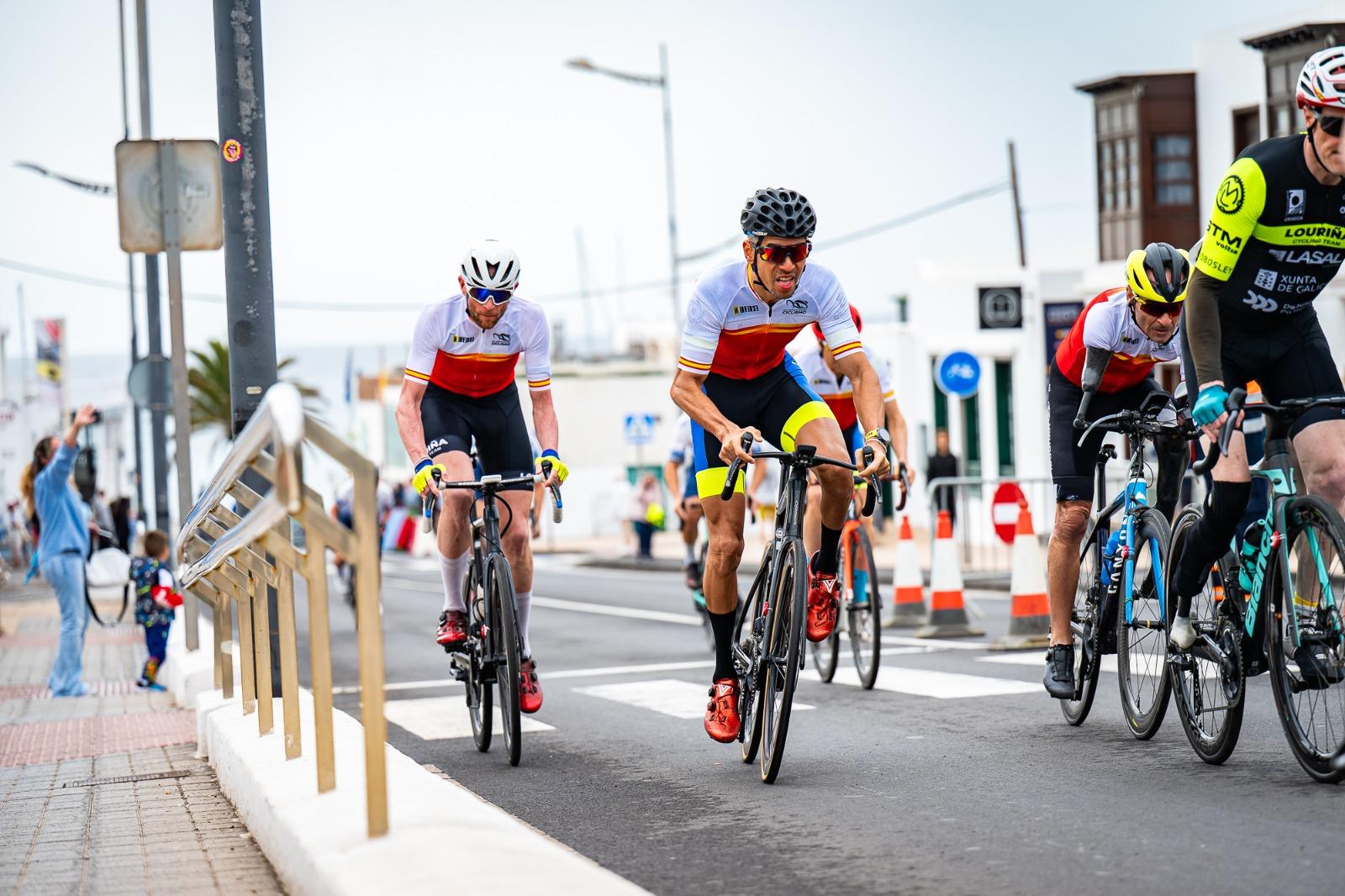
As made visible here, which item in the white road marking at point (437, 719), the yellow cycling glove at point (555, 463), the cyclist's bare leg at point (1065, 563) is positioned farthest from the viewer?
the white road marking at point (437, 719)

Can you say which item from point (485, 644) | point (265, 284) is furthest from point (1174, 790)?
point (265, 284)

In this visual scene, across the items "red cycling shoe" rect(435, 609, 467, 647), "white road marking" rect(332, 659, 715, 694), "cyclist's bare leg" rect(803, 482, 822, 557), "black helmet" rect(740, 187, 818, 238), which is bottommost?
"white road marking" rect(332, 659, 715, 694)

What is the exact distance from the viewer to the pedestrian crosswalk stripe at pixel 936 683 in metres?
9.29

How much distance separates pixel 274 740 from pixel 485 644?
1835 mm

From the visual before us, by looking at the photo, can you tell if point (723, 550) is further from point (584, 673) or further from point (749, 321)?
point (584, 673)

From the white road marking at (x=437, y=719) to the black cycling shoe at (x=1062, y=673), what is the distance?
2.72m

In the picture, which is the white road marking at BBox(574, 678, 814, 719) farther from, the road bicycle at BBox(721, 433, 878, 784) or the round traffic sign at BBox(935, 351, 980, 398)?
the round traffic sign at BBox(935, 351, 980, 398)

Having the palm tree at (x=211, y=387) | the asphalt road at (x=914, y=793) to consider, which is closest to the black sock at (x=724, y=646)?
the asphalt road at (x=914, y=793)

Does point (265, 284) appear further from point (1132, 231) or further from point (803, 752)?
point (1132, 231)

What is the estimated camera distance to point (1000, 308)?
3133cm

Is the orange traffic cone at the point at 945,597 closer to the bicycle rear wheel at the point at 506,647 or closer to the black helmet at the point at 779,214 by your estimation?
the bicycle rear wheel at the point at 506,647

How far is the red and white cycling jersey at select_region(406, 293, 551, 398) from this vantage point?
838 cm

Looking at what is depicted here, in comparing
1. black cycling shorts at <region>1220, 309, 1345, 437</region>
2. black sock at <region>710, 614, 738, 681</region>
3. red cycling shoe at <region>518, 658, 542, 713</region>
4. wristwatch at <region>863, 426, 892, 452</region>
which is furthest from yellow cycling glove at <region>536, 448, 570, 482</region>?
black cycling shorts at <region>1220, 309, 1345, 437</region>

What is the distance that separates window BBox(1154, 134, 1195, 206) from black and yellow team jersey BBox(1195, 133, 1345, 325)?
32.1 m
